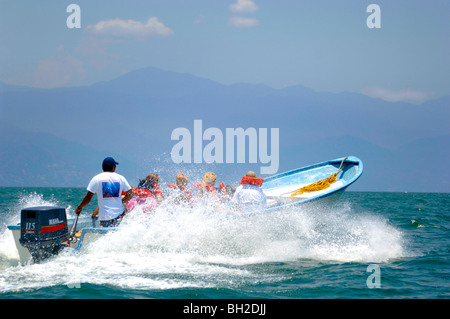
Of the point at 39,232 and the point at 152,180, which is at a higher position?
the point at 152,180

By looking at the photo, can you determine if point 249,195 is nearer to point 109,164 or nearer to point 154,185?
point 154,185

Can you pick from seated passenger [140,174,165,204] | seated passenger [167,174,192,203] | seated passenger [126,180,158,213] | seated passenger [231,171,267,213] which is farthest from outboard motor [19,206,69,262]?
seated passenger [231,171,267,213]

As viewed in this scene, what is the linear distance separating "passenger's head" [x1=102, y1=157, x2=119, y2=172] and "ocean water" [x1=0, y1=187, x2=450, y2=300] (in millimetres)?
883

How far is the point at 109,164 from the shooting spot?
273 inches

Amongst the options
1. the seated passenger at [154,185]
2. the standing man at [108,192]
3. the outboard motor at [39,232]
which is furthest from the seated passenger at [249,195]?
the outboard motor at [39,232]

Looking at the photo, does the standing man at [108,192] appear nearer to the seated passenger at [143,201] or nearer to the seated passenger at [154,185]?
the seated passenger at [143,201]

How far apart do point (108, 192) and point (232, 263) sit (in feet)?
7.63

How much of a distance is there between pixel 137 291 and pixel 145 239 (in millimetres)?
2005

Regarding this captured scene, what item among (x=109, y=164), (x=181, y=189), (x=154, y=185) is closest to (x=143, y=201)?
(x=154, y=185)

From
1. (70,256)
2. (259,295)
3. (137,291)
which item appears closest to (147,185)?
(70,256)

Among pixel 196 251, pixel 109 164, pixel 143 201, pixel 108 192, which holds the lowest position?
pixel 196 251

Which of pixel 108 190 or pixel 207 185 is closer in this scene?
pixel 108 190

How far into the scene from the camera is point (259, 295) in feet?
17.0
